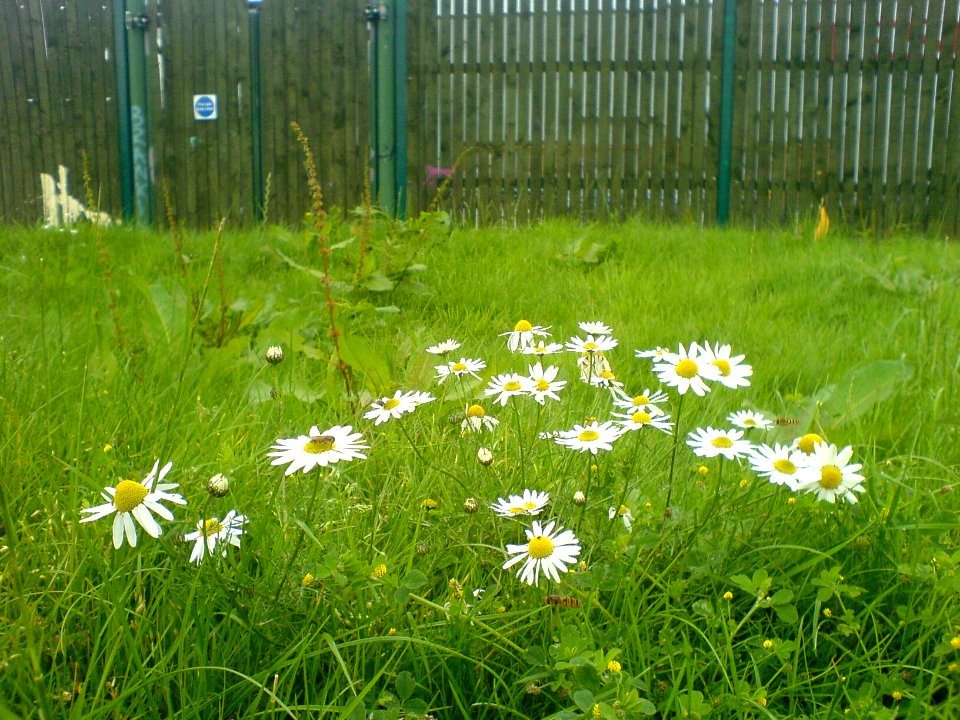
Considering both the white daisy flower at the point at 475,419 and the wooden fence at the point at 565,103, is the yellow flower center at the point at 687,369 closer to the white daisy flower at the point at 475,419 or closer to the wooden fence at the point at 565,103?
the white daisy flower at the point at 475,419

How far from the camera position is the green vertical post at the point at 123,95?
764 cm

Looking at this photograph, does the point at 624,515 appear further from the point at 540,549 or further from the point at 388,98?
the point at 388,98

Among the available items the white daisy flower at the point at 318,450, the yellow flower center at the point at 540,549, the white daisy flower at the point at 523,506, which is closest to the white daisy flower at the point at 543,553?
the yellow flower center at the point at 540,549

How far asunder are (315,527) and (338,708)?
1.40 feet

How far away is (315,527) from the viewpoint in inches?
56.2

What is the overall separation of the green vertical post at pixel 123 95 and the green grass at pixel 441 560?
220 inches

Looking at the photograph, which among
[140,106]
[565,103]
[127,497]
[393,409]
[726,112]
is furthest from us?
[140,106]

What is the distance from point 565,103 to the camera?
22.5 feet

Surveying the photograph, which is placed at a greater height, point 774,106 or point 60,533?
point 774,106

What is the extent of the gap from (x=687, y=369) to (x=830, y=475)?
248mm

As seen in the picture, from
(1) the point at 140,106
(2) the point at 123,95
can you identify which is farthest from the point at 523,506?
(2) the point at 123,95

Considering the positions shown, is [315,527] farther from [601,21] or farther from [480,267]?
[601,21]

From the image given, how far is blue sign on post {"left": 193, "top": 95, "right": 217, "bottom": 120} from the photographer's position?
750 cm

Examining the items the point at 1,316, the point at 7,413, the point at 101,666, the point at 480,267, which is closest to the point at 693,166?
the point at 480,267
